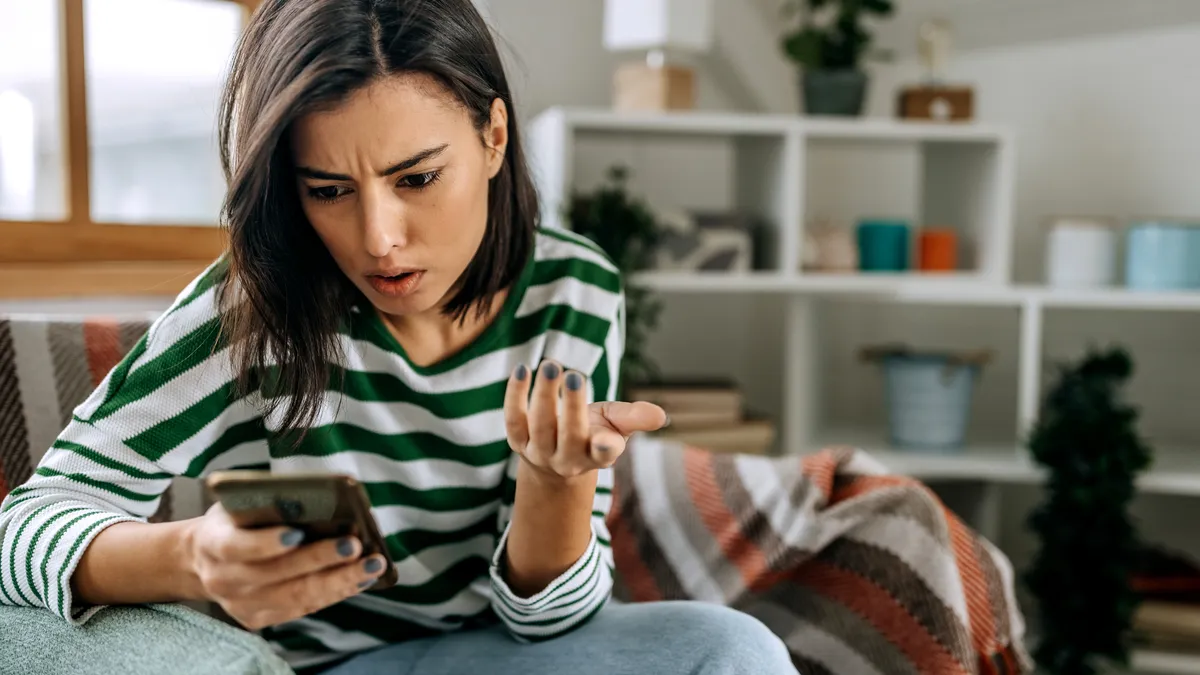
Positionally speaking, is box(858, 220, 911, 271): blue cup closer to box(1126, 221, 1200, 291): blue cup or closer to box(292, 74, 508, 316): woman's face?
box(1126, 221, 1200, 291): blue cup

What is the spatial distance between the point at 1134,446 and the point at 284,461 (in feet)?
5.00

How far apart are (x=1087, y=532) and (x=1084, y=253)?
538 millimetres

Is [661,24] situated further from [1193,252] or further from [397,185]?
[397,185]

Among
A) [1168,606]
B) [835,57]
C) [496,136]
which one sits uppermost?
[835,57]

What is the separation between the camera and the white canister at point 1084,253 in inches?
80.4

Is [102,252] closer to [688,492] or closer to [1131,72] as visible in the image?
[688,492]

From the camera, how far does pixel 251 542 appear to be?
2.14 feet

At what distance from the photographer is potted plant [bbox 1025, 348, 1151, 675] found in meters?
1.84

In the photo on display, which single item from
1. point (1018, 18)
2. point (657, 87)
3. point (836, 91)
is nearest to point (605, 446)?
point (657, 87)

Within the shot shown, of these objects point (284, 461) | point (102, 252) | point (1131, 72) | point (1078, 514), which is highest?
point (1131, 72)

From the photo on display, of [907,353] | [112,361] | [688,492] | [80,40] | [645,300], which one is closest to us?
[112,361]

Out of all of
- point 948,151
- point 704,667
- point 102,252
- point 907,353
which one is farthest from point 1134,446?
point 102,252

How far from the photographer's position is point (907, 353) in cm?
214

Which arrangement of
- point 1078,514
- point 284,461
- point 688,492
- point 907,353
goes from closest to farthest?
point 284,461 → point 688,492 → point 1078,514 → point 907,353
